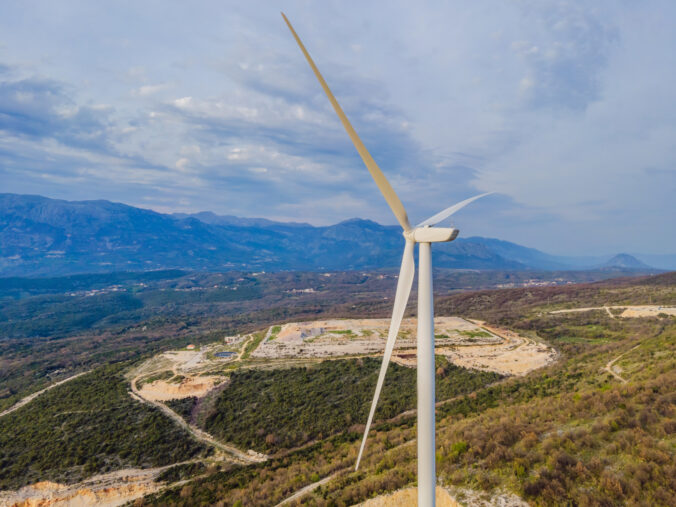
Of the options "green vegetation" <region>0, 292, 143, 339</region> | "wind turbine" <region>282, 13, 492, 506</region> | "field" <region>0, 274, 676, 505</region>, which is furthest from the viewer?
"green vegetation" <region>0, 292, 143, 339</region>

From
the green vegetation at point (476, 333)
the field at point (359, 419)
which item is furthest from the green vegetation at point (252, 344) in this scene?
the green vegetation at point (476, 333)

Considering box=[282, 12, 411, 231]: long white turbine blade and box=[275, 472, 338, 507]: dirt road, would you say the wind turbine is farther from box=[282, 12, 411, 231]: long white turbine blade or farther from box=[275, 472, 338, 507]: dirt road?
box=[275, 472, 338, 507]: dirt road

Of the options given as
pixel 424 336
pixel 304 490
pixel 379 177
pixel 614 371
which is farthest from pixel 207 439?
pixel 614 371

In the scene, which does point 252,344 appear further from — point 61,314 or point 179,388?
point 61,314

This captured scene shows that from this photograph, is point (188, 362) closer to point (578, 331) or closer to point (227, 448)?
point (227, 448)

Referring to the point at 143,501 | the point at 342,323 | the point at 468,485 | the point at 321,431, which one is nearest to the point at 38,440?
the point at 143,501

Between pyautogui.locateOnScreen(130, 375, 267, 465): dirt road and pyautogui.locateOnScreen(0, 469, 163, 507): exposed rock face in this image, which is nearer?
pyautogui.locateOnScreen(0, 469, 163, 507): exposed rock face

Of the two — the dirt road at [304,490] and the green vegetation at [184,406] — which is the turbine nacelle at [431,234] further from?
the green vegetation at [184,406]

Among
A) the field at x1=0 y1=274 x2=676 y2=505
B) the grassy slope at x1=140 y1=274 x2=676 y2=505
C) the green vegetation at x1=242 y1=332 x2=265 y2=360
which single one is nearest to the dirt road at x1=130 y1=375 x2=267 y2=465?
the field at x1=0 y1=274 x2=676 y2=505
